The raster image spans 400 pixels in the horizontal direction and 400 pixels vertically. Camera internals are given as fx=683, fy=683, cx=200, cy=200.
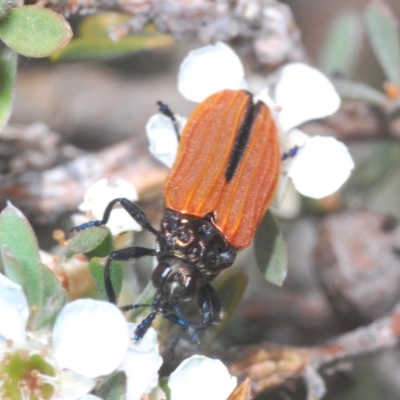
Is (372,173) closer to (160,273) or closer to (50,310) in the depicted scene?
(160,273)

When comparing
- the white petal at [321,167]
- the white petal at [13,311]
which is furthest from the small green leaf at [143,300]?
the white petal at [321,167]

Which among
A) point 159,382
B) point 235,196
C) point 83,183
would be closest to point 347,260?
point 235,196

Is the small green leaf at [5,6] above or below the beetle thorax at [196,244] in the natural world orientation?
above

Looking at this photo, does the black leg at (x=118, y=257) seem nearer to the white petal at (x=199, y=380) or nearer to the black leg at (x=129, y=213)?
the black leg at (x=129, y=213)

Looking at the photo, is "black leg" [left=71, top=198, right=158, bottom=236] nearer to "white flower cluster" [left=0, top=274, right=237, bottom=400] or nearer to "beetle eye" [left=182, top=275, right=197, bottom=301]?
"beetle eye" [left=182, top=275, right=197, bottom=301]

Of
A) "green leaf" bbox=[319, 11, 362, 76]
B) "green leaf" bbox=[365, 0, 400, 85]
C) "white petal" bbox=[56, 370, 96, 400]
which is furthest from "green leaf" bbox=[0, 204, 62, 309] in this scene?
"green leaf" bbox=[319, 11, 362, 76]

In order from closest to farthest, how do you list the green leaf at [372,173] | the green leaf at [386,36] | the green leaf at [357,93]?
the green leaf at [357,93] → the green leaf at [386,36] → the green leaf at [372,173]

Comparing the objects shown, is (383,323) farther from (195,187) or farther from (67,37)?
(67,37)
